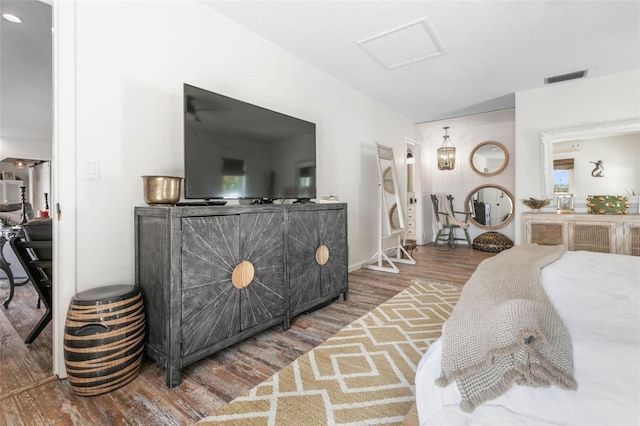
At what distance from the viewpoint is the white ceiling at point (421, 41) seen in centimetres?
236

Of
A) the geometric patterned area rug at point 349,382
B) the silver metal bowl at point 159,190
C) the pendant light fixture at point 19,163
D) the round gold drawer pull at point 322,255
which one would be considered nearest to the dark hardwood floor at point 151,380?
the geometric patterned area rug at point 349,382

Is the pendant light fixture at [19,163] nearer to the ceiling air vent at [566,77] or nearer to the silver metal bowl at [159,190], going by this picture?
the silver metal bowl at [159,190]

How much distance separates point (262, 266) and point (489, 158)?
6.15 m

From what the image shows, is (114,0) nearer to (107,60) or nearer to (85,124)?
(107,60)

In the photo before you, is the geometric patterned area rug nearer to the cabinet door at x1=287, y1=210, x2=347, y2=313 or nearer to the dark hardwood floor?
the dark hardwood floor

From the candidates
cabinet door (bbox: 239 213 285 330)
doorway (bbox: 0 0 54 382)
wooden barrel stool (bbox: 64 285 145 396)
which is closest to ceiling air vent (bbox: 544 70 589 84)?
cabinet door (bbox: 239 213 285 330)

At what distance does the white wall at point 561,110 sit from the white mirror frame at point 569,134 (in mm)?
77

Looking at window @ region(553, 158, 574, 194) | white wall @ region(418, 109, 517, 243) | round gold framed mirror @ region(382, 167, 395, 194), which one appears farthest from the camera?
white wall @ region(418, 109, 517, 243)

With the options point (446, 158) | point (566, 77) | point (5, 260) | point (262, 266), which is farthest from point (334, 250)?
point (446, 158)

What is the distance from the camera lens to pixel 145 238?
5.76 ft

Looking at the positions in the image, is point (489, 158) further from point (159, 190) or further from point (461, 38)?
point (159, 190)

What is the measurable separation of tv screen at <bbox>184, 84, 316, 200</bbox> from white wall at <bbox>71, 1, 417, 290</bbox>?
34 centimetres

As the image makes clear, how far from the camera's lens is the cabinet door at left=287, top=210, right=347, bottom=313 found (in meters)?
2.29

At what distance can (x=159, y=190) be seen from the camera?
Result: 5.63ft
